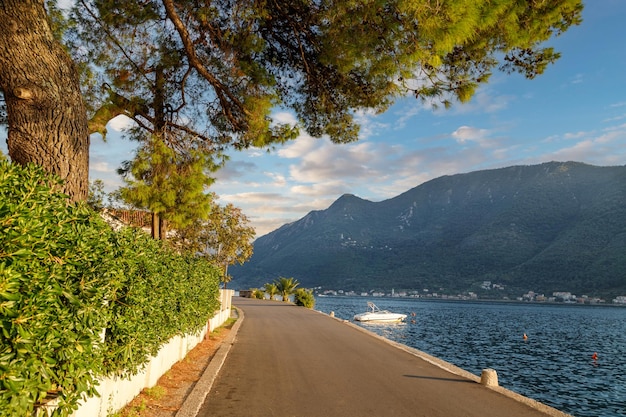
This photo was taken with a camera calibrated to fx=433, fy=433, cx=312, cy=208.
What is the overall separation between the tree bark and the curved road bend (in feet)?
14.4

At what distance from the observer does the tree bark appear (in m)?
5.92

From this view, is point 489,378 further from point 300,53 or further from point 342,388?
point 300,53

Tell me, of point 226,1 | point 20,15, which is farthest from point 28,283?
point 226,1

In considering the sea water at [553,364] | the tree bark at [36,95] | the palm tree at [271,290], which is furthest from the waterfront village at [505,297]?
the tree bark at [36,95]

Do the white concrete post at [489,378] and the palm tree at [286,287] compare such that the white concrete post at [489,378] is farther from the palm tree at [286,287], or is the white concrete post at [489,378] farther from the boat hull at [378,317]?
the boat hull at [378,317]

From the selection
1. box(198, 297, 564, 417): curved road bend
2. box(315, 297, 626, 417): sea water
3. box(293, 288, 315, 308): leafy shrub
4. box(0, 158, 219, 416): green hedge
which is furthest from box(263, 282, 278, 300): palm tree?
box(0, 158, 219, 416): green hedge

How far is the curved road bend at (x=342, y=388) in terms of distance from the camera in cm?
721

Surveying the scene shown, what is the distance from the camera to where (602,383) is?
87.3 feet

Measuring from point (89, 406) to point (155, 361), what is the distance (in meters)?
3.20

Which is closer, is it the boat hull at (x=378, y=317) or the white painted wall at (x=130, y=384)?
the white painted wall at (x=130, y=384)

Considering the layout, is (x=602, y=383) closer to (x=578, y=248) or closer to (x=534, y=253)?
(x=578, y=248)

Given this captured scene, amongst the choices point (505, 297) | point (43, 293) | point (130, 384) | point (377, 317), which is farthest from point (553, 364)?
point (505, 297)

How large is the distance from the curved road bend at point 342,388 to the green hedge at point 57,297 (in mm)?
2241

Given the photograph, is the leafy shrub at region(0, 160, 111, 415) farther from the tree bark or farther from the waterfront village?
the waterfront village
